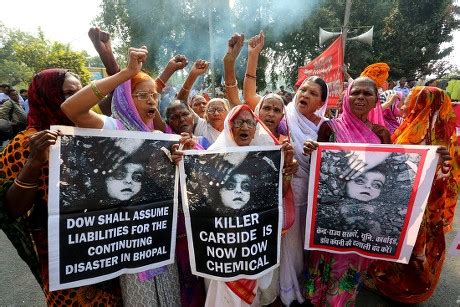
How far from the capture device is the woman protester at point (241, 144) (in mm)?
2033

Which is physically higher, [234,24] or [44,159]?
[234,24]

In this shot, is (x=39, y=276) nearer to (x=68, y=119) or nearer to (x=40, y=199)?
(x=40, y=199)

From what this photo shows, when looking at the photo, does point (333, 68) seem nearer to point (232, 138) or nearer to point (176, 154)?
point (232, 138)

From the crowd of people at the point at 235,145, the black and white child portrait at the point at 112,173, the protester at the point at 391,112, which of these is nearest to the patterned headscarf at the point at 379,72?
the protester at the point at 391,112

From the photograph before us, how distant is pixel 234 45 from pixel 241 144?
994mm

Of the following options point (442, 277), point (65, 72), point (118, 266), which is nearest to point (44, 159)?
point (65, 72)

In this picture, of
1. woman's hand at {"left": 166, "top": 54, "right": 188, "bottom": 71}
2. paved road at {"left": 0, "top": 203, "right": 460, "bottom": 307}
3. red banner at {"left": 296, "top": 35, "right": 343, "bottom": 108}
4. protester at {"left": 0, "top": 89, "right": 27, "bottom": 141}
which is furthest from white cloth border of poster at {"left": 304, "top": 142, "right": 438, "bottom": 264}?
protester at {"left": 0, "top": 89, "right": 27, "bottom": 141}

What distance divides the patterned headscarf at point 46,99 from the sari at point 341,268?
182 centimetres

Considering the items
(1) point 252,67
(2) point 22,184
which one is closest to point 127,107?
(2) point 22,184

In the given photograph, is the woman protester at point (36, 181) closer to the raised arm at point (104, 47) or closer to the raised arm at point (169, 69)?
the raised arm at point (104, 47)

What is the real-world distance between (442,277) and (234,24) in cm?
1917

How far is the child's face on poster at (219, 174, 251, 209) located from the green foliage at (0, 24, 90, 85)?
1479 centimetres

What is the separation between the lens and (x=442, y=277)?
3268 millimetres

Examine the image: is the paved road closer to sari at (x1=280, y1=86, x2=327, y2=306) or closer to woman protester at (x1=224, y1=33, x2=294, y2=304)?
sari at (x1=280, y1=86, x2=327, y2=306)
